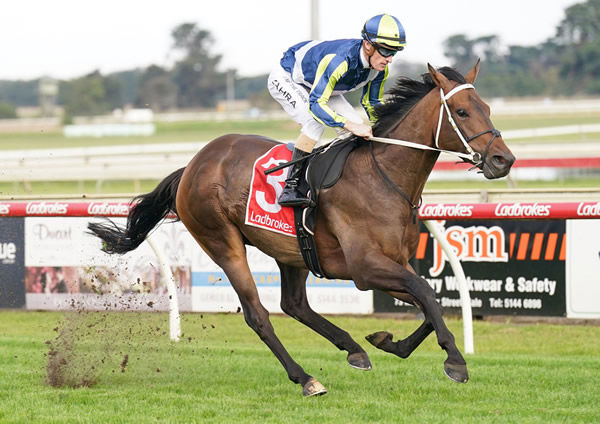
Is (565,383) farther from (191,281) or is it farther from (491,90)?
(491,90)

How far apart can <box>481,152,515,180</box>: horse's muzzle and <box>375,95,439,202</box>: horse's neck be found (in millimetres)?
438

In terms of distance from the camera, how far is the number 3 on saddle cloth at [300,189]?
475 centimetres

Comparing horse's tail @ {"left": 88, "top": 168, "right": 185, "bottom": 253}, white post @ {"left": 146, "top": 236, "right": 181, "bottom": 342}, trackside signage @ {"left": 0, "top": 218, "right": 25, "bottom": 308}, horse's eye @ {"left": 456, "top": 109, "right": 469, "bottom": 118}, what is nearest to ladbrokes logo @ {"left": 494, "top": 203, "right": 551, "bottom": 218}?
horse's eye @ {"left": 456, "top": 109, "right": 469, "bottom": 118}

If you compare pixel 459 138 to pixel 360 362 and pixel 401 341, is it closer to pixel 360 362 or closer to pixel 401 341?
pixel 401 341

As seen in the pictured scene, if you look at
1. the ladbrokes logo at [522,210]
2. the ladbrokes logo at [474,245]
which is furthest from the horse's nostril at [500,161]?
the ladbrokes logo at [474,245]

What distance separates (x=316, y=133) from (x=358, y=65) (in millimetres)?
447

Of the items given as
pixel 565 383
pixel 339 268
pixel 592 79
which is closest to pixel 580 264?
pixel 565 383

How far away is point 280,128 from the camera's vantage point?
165 feet

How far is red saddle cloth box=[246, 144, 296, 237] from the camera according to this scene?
4.89 m

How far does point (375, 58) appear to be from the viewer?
457 cm

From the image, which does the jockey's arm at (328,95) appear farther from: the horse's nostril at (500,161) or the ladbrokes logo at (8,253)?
the ladbrokes logo at (8,253)

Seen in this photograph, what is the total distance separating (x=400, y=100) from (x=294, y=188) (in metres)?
0.72

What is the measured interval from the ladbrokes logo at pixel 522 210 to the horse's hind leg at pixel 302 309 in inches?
A: 52.3

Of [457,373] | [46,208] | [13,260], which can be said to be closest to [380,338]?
[457,373]
